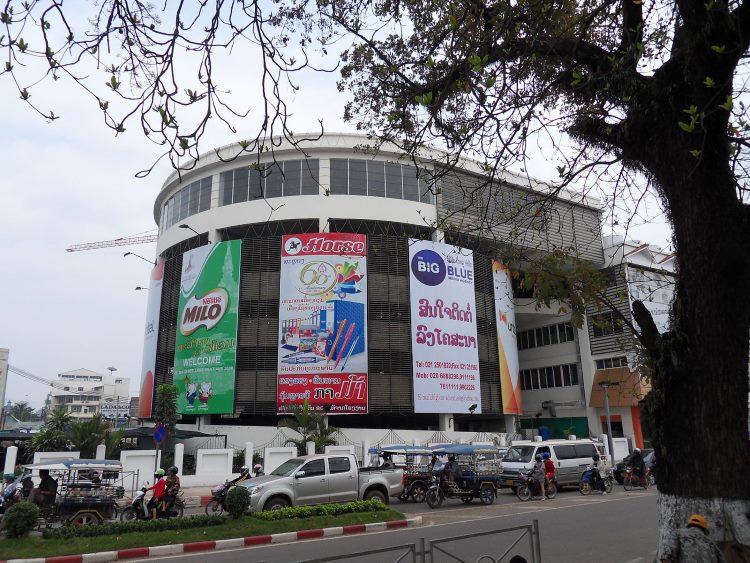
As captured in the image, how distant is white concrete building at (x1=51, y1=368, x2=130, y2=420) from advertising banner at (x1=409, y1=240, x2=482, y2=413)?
8994cm

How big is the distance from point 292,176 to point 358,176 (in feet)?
Answer: 13.6

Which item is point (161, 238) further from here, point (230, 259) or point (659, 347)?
point (659, 347)

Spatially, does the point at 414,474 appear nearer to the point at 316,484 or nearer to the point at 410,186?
the point at 316,484

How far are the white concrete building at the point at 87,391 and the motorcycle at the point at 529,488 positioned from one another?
102895mm

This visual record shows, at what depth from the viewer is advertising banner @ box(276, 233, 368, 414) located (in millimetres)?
32312

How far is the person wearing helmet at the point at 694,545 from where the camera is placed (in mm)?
4324

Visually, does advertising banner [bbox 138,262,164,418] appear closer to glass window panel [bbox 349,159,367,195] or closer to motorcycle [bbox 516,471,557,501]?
glass window panel [bbox 349,159,367,195]

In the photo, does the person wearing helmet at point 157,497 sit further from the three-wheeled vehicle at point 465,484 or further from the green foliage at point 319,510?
the three-wheeled vehicle at point 465,484

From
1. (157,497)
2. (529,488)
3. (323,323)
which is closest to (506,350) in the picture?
(323,323)

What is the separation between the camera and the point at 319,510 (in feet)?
42.1

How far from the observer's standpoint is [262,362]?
3359 cm

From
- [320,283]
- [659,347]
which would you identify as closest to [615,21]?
[659,347]

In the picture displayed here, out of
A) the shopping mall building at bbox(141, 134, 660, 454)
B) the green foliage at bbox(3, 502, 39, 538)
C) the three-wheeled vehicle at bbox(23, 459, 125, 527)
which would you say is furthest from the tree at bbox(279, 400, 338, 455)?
the green foliage at bbox(3, 502, 39, 538)

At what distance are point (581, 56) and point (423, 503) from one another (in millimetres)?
15268
